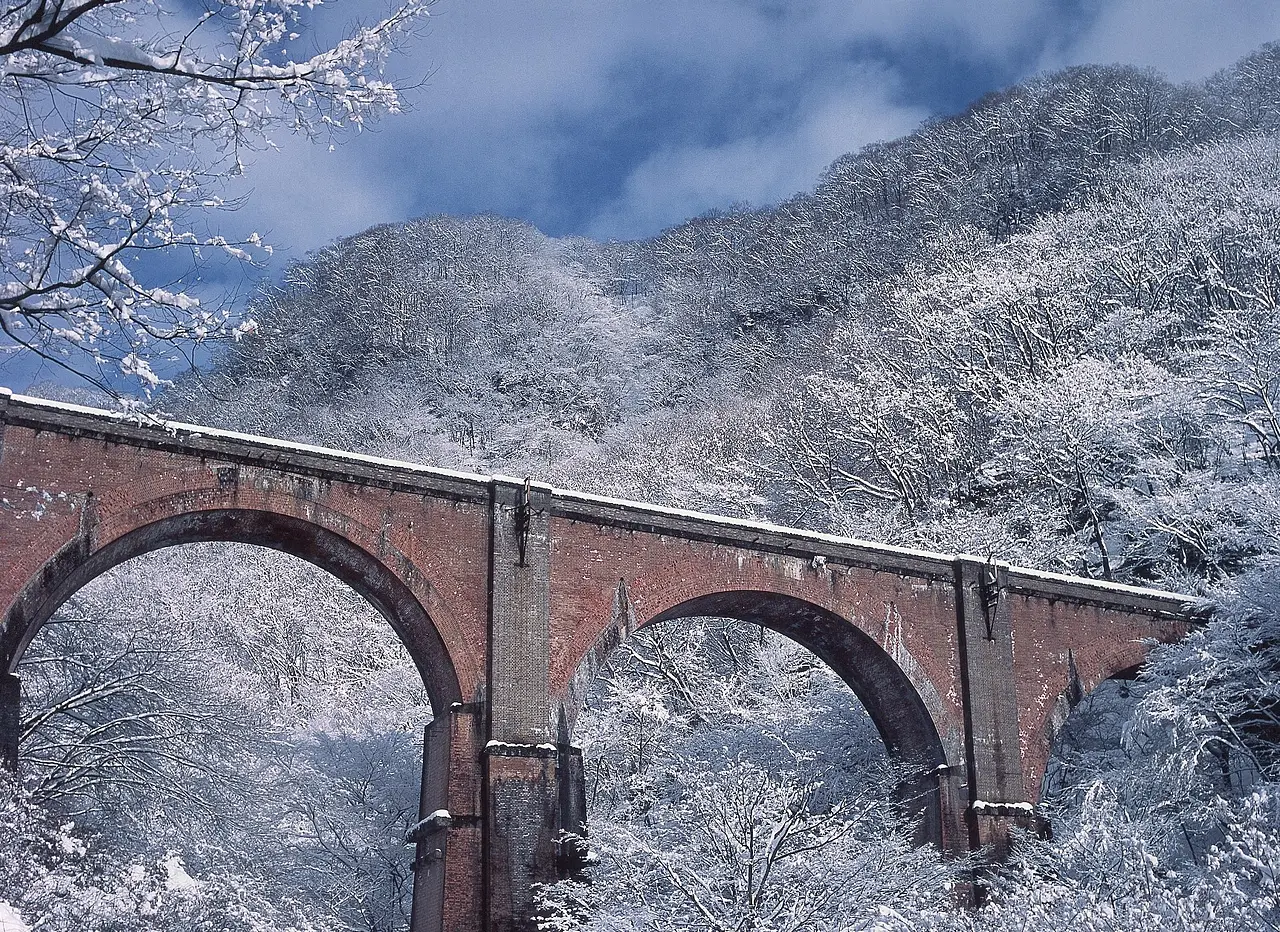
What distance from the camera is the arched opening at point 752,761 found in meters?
12.7

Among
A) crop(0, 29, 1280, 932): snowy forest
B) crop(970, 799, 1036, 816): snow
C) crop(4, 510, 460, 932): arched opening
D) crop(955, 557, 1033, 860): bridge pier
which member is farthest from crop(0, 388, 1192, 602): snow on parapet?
crop(970, 799, 1036, 816): snow

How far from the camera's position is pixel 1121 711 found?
74.6 ft

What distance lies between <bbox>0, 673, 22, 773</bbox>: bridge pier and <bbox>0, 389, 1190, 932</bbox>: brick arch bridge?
0.03 metres

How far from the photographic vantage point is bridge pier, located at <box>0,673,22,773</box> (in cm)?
1384

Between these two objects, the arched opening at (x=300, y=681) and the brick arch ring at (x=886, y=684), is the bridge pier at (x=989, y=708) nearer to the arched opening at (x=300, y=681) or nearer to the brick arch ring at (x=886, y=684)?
the brick arch ring at (x=886, y=684)

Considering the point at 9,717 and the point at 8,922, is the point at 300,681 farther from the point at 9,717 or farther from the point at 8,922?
the point at 8,922

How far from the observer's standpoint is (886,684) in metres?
20.0

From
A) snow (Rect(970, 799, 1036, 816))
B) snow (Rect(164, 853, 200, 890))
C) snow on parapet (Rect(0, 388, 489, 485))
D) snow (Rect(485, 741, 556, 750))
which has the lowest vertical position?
snow (Rect(164, 853, 200, 890))

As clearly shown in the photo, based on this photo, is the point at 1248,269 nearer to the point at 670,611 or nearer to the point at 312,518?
the point at 670,611

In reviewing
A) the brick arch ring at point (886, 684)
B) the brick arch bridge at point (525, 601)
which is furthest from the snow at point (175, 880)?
the brick arch ring at point (886, 684)

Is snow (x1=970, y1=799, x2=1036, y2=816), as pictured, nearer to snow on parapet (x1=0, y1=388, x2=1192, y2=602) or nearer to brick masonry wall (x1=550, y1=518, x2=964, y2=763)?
brick masonry wall (x1=550, y1=518, x2=964, y2=763)

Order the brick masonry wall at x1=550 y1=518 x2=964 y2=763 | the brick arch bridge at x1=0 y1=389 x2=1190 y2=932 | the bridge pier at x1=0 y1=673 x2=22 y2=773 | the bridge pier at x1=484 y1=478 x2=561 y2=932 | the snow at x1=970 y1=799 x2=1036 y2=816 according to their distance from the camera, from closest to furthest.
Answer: the bridge pier at x1=0 y1=673 x2=22 y2=773, the brick arch bridge at x1=0 y1=389 x2=1190 y2=932, the bridge pier at x1=484 y1=478 x2=561 y2=932, the brick masonry wall at x1=550 y1=518 x2=964 y2=763, the snow at x1=970 y1=799 x2=1036 y2=816

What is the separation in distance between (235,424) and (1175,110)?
4501 cm

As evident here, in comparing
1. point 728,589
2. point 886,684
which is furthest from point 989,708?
point 728,589
